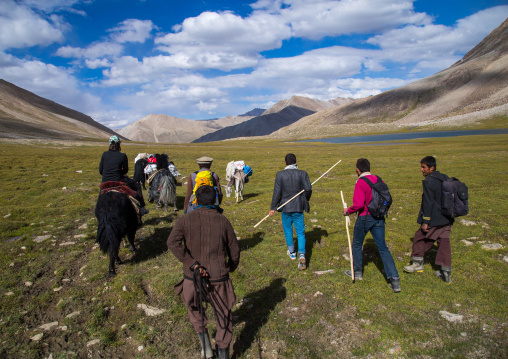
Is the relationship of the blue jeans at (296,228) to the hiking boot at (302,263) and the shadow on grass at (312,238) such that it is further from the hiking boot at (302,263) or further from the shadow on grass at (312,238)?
the shadow on grass at (312,238)

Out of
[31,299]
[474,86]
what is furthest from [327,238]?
[474,86]

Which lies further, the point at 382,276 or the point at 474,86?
the point at 474,86

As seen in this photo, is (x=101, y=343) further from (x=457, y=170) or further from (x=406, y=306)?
(x=457, y=170)

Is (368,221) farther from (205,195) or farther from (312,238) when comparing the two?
(205,195)

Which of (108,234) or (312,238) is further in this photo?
(312,238)

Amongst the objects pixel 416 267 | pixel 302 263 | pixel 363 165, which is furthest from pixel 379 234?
pixel 302 263

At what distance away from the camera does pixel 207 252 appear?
444 cm

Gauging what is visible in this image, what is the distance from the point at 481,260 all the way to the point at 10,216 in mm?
16495

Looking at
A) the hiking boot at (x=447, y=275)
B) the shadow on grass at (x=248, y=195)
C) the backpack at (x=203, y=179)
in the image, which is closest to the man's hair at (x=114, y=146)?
the backpack at (x=203, y=179)

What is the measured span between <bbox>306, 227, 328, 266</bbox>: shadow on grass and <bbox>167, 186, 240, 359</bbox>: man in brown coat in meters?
4.33

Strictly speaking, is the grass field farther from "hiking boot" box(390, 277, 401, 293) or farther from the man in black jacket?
the man in black jacket

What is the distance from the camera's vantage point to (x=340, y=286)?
22.7 feet

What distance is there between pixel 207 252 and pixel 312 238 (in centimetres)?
636

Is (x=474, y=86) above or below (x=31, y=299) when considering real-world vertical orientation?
above
